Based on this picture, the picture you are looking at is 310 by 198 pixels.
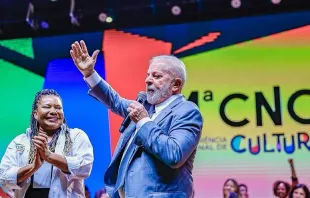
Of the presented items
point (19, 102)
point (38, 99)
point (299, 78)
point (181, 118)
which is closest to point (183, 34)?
point (299, 78)

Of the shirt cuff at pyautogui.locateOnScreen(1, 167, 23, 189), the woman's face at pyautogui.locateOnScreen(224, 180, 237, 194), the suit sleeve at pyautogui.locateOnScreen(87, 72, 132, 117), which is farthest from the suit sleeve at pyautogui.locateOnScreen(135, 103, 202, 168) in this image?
the woman's face at pyautogui.locateOnScreen(224, 180, 237, 194)

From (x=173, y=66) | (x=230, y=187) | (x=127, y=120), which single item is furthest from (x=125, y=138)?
(x=230, y=187)

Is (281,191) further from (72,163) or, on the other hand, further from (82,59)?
(82,59)

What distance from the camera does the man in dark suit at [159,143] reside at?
165 cm

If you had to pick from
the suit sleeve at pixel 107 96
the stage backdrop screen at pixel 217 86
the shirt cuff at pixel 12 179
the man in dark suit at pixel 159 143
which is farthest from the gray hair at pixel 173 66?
the stage backdrop screen at pixel 217 86

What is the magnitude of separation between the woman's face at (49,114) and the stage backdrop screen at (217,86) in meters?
2.09

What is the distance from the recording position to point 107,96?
6.84 feet

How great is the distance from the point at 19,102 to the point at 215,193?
217 cm

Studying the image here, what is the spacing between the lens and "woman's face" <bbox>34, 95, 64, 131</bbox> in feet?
7.77

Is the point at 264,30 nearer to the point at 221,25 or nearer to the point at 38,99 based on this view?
the point at 221,25

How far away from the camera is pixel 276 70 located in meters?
4.36

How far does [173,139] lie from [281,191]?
9.12ft

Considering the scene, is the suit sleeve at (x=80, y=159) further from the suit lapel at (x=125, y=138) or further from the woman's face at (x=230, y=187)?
the woman's face at (x=230, y=187)

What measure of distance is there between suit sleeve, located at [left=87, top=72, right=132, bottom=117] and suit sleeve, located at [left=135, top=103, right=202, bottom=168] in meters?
0.42
